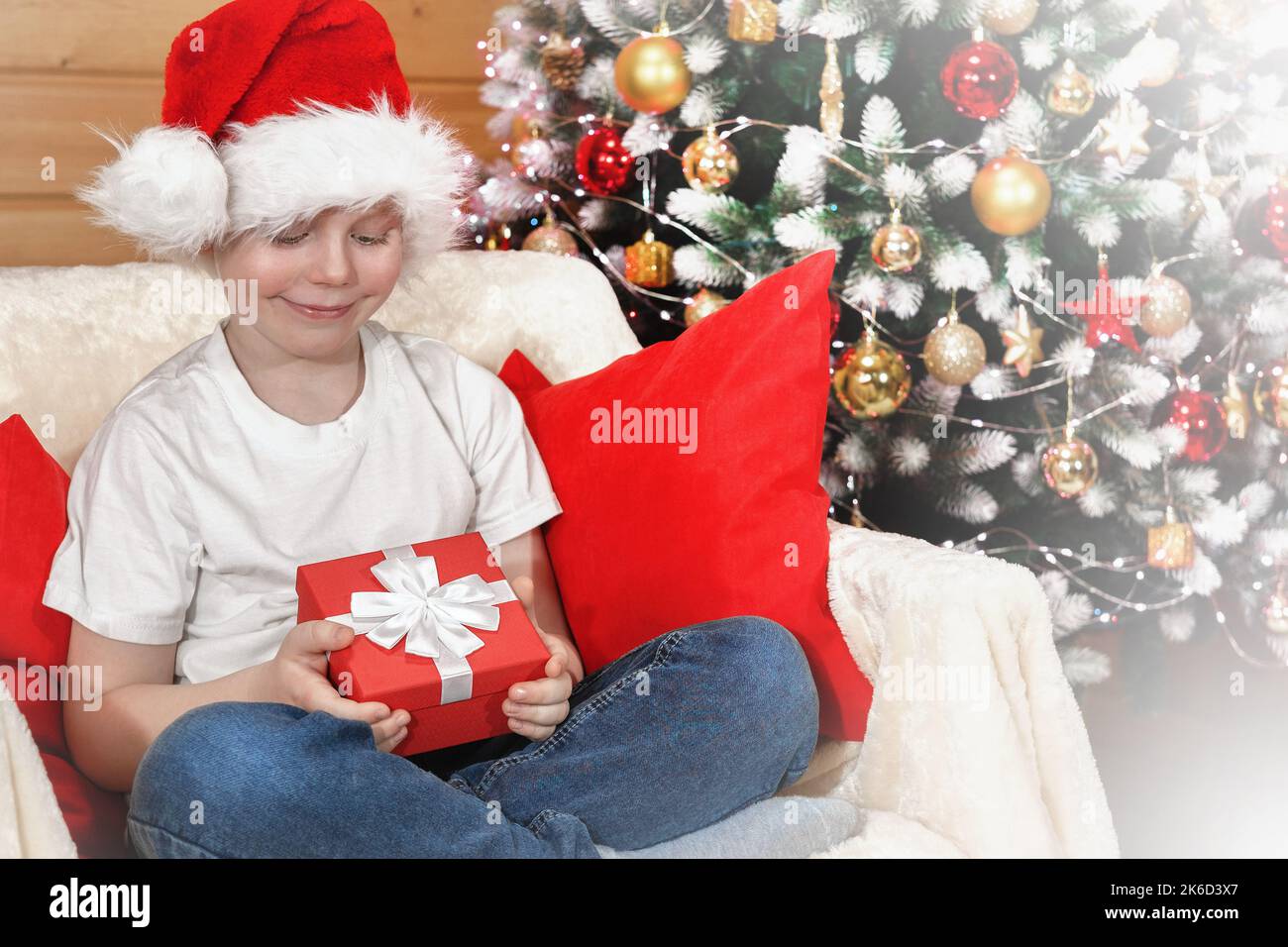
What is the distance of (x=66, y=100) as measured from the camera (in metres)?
1.84

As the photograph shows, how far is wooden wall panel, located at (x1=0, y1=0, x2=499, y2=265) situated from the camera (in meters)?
1.80

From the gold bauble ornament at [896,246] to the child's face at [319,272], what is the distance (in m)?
0.87

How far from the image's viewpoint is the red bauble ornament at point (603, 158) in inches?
76.7

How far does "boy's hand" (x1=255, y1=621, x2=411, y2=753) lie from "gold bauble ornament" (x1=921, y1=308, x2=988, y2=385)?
45.3 inches

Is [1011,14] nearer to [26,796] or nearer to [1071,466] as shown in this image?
[1071,466]

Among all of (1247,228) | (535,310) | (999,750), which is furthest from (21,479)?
(1247,228)

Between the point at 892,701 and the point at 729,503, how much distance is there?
9.3 inches

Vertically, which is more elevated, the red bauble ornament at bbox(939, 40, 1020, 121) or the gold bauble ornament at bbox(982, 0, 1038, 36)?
the gold bauble ornament at bbox(982, 0, 1038, 36)

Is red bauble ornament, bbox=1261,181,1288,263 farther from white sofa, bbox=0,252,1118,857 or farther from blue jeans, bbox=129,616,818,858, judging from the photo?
blue jeans, bbox=129,616,818,858

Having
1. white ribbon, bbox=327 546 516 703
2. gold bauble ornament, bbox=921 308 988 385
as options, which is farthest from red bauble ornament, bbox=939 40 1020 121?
white ribbon, bbox=327 546 516 703

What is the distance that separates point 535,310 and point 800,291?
0.41 meters

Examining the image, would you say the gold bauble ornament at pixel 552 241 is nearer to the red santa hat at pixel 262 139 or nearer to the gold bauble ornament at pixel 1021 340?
the gold bauble ornament at pixel 1021 340

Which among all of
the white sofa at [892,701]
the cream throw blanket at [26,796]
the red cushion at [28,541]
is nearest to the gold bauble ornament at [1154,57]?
the white sofa at [892,701]
